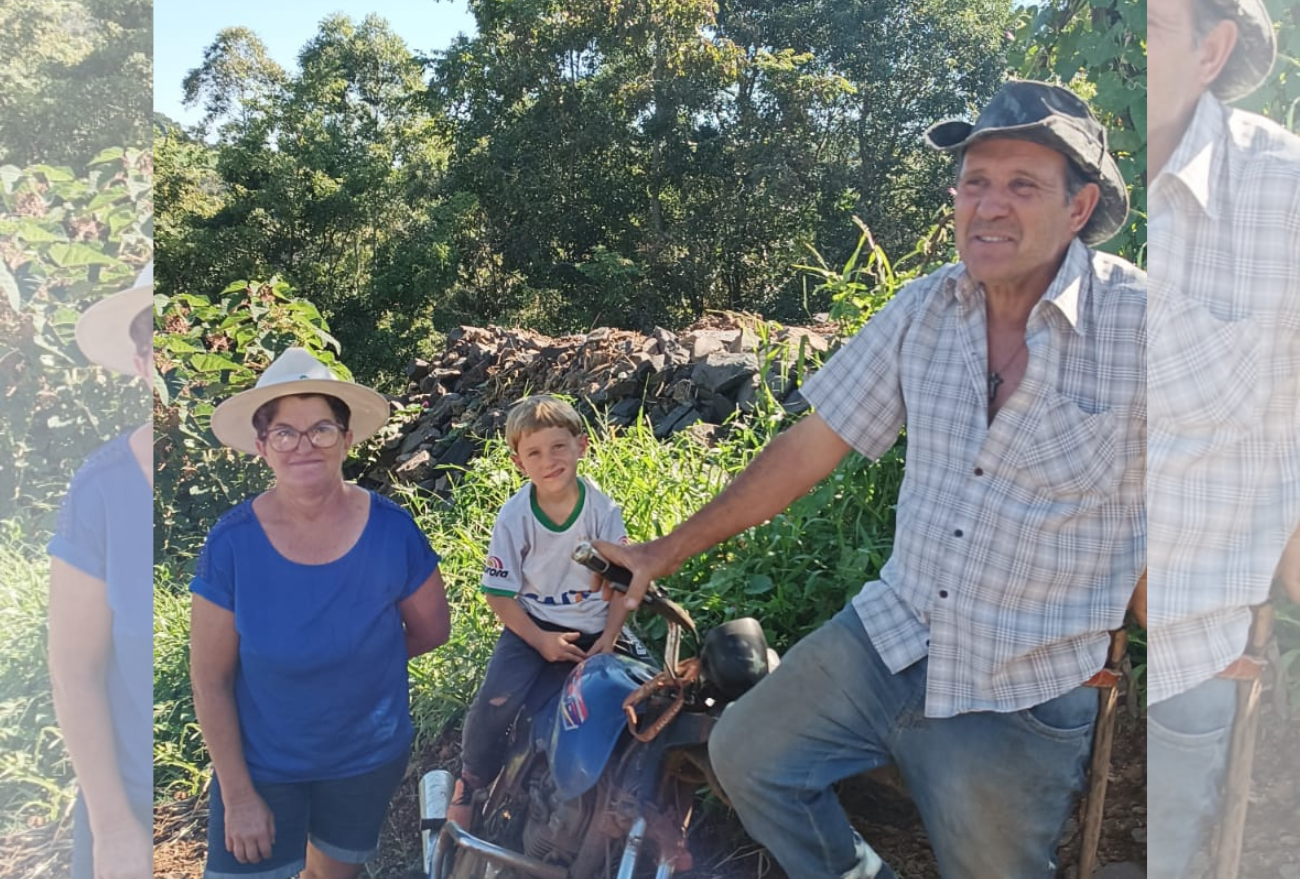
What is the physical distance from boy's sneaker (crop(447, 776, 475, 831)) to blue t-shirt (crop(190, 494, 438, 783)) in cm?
19

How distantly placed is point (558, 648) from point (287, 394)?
72 centimetres

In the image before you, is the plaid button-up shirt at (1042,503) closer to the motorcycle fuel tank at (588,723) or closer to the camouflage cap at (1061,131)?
the camouflage cap at (1061,131)

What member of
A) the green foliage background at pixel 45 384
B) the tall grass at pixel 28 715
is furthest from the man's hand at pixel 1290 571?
the tall grass at pixel 28 715

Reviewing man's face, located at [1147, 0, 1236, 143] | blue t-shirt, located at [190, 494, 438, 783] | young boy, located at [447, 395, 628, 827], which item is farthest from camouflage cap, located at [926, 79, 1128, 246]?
blue t-shirt, located at [190, 494, 438, 783]

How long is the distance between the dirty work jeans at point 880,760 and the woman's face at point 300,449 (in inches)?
35.1

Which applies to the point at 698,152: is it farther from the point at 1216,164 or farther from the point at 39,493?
the point at 39,493

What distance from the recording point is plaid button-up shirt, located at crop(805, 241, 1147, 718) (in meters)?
1.80

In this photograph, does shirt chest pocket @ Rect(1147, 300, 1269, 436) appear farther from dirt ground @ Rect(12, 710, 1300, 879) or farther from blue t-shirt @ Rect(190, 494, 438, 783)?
blue t-shirt @ Rect(190, 494, 438, 783)

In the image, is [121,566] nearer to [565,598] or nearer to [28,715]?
[28,715]

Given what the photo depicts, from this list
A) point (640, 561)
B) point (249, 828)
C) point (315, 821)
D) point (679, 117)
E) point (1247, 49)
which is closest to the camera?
point (1247, 49)

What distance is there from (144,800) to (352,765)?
47 cm

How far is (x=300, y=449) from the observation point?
2199 millimetres

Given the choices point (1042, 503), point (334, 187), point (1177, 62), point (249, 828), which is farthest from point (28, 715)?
point (1177, 62)

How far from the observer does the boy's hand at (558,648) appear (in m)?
2.34
